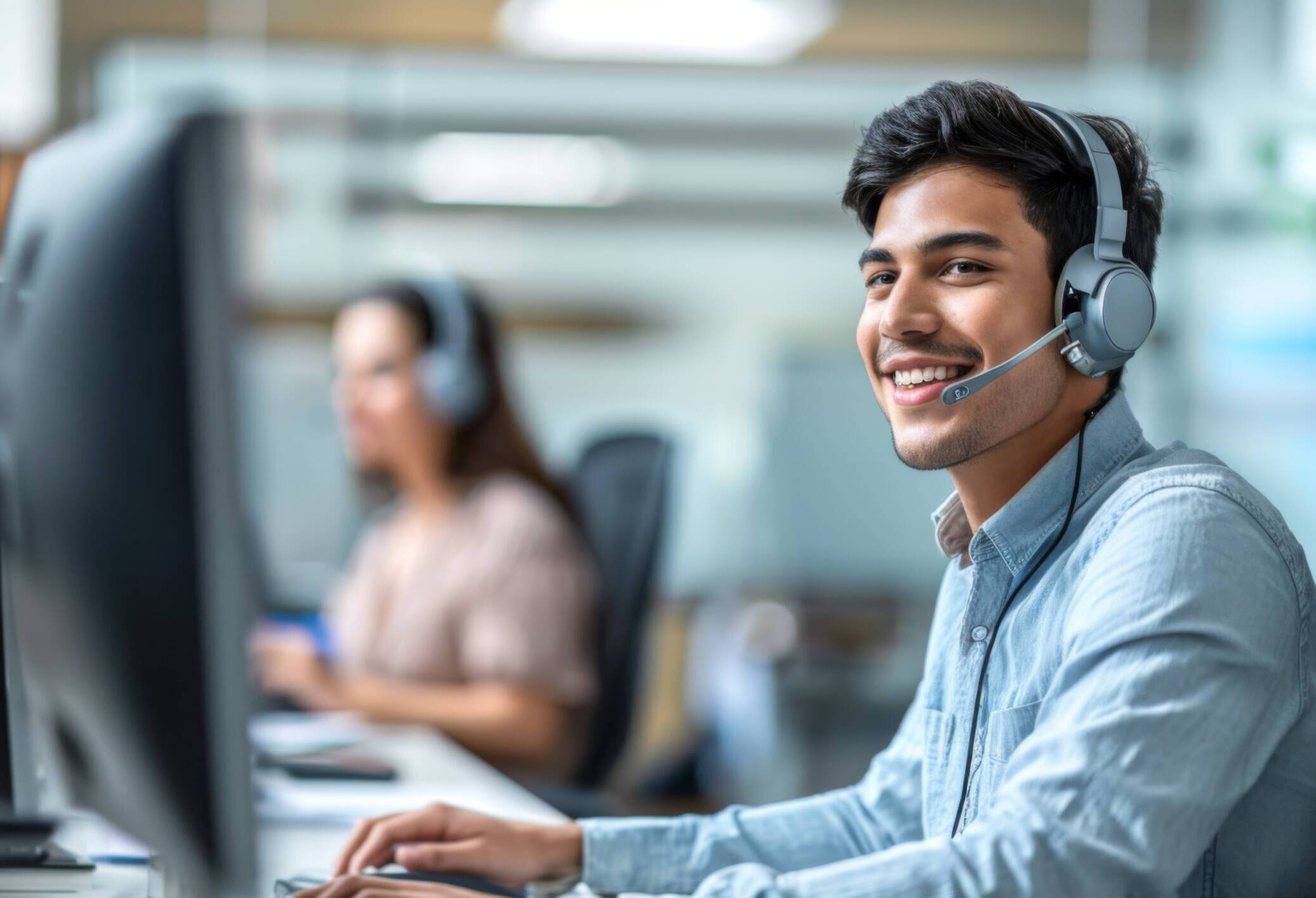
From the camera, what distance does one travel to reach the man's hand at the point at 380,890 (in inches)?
34.3

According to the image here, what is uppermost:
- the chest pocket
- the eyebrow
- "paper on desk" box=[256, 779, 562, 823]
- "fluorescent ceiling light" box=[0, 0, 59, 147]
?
"fluorescent ceiling light" box=[0, 0, 59, 147]

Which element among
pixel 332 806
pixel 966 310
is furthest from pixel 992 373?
pixel 332 806

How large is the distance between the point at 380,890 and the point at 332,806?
57cm

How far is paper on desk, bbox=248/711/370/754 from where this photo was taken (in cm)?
178

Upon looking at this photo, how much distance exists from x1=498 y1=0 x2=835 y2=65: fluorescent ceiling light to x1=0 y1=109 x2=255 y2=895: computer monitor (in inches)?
136

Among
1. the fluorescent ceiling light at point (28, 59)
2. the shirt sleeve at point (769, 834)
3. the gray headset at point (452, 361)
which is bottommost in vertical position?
the shirt sleeve at point (769, 834)

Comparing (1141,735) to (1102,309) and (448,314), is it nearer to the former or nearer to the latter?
(1102,309)

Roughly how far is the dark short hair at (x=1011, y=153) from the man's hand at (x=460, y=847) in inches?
22.6

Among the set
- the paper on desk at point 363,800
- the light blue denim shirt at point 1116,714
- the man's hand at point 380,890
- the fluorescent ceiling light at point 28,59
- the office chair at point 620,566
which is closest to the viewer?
the light blue denim shirt at point 1116,714

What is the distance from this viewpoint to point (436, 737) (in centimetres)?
203

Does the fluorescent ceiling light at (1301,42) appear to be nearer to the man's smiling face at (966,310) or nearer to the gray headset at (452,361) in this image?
the gray headset at (452,361)

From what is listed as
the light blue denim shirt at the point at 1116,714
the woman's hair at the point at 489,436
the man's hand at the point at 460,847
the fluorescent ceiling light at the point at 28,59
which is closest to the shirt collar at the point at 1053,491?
the light blue denim shirt at the point at 1116,714

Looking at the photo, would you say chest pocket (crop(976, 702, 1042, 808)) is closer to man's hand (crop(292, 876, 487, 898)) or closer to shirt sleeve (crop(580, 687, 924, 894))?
shirt sleeve (crop(580, 687, 924, 894))

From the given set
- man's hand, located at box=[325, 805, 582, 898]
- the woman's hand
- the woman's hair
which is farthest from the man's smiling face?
the woman's hair
